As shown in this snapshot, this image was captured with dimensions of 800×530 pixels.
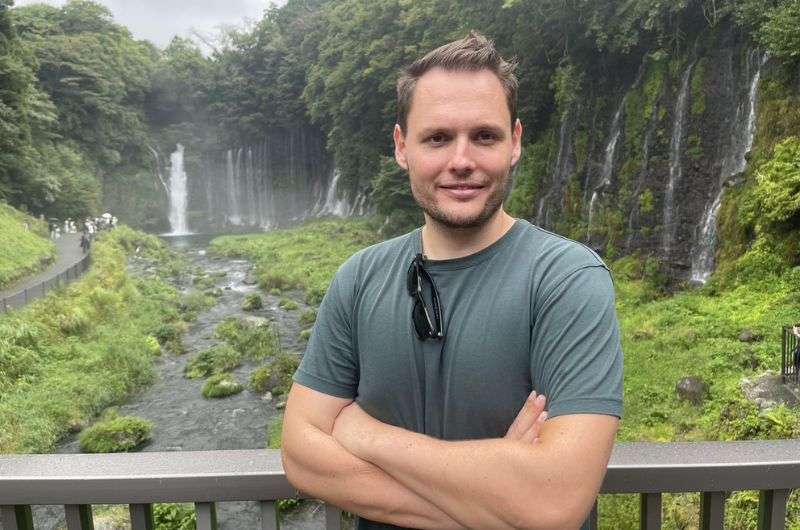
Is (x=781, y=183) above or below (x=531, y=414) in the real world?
below

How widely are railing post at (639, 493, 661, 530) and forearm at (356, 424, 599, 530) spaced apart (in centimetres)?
40

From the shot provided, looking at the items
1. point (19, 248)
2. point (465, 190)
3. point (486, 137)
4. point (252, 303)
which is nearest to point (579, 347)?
point (465, 190)

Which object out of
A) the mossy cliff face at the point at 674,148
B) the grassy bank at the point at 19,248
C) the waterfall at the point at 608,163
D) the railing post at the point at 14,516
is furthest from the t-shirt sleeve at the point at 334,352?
the grassy bank at the point at 19,248

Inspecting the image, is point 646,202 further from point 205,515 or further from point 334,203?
point 334,203

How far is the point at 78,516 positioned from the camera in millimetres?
1725

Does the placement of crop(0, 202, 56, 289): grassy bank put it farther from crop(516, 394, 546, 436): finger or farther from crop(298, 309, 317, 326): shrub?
crop(516, 394, 546, 436): finger

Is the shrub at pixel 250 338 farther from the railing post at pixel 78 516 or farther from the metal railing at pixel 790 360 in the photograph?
the railing post at pixel 78 516

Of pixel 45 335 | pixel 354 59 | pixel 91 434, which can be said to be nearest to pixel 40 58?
pixel 354 59

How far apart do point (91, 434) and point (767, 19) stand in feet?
52.2

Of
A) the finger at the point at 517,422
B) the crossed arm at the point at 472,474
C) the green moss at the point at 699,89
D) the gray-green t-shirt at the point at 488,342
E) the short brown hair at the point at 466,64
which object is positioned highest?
the green moss at the point at 699,89

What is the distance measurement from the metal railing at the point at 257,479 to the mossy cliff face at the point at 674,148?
1314 centimetres

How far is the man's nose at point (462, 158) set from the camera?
1588 millimetres

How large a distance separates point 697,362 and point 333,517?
9606 millimetres

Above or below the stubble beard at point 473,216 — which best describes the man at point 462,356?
below
